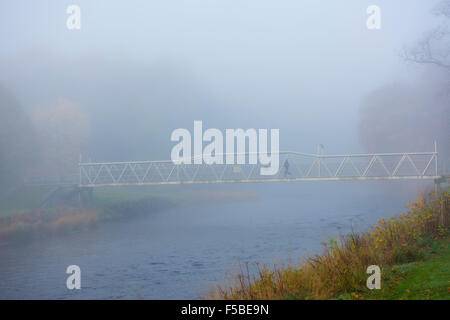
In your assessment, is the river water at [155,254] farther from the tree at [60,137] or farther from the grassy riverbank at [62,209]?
the tree at [60,137]

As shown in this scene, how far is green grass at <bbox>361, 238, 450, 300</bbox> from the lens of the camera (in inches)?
339

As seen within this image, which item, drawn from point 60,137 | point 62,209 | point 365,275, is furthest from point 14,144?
point 365,275

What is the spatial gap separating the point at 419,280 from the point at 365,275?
3.69 ft

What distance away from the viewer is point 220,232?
37.3 metres

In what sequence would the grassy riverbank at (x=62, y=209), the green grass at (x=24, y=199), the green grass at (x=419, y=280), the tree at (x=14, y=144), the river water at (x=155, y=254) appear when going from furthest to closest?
1. the tree at (x=14, y=144)
2. the green grass at (x=24, y=199)
3. the grassy riverbank at (x=62, y=209)
4. the river water at (x=155, y=254)
5. the green grass at (x=419, y=280)

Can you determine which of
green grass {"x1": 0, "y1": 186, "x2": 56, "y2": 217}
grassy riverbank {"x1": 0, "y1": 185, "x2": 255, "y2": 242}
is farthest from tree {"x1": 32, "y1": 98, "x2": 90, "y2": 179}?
grassy riverbank {"x1": 0, "y1": 185, "x2": 255, "y2": 242}

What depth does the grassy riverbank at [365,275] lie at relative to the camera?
897 cm

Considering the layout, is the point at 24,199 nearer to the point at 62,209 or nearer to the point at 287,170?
the point at 62,209

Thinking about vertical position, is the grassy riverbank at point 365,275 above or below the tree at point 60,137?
below

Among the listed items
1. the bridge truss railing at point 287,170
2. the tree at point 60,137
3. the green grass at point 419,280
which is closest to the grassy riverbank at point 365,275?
the green grass at point 419,280

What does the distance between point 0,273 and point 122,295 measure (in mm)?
10485
